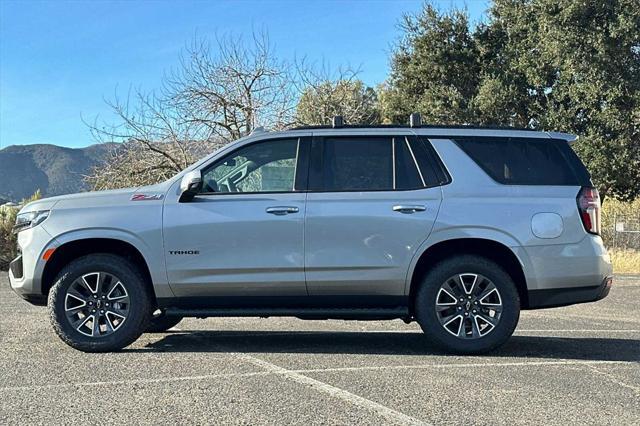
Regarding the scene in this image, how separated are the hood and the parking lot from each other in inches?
53.9

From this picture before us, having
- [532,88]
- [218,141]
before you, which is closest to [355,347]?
[218,141]

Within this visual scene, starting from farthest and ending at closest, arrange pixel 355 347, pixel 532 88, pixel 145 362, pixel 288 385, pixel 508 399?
pixel 532 88
pixel 355 347
pixel 145 362
pixel 288 385
pixel 508 399

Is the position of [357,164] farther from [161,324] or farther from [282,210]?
[161,324]

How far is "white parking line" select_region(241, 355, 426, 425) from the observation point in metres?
4.15

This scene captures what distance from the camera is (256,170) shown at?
6152 mm

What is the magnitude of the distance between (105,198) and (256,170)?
1409mm

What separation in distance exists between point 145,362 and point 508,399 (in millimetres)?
3013

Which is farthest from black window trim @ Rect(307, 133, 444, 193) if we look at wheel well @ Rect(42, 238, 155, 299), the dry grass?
the dry grass

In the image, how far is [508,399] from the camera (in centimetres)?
459

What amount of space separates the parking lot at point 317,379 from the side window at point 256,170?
60.6 inches

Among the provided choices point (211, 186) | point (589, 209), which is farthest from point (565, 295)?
point (211, 186)

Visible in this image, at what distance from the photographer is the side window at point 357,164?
6.02 m

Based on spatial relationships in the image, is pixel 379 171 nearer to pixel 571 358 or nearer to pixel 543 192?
pixel 543 192

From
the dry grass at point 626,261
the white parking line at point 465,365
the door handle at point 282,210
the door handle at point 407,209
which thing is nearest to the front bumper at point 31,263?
the door handle at point 282,210
